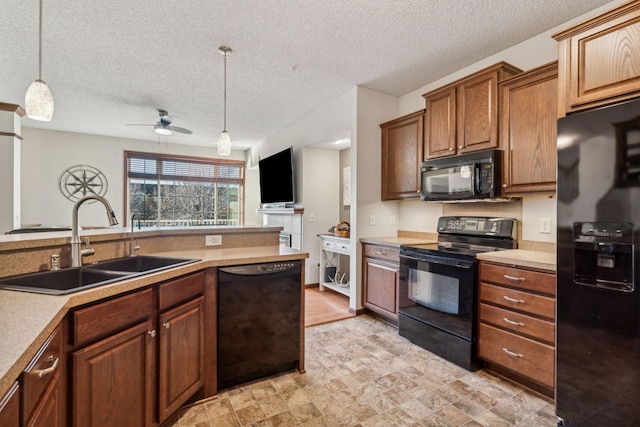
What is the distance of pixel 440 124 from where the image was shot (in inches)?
117

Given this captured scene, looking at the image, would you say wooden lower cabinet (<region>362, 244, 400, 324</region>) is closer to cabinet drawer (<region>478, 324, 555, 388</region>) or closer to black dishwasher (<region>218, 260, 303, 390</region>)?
cabinet drawer (<region>478, 324, 555, 388</region>)

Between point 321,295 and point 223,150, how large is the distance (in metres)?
2.61

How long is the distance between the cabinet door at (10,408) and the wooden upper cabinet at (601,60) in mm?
2541

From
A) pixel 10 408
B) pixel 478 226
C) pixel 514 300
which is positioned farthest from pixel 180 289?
pixel 478 226

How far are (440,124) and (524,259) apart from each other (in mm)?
1506

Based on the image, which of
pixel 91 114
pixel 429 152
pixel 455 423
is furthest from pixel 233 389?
pixel 91 114

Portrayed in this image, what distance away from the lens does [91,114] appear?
4.66 meters

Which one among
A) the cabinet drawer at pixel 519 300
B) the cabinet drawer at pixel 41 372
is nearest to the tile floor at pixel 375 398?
the cabinet drawer at pixel 519 300

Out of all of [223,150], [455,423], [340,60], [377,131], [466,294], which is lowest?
[455,423]

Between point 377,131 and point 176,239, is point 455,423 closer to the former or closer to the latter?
point 176,239

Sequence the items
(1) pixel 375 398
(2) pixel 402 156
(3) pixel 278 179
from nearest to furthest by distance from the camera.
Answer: (1) pixel 375 398
(2) pixel 402 156
(3) pixel 278 179

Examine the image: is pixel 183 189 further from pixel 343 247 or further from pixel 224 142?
pixel 224 142

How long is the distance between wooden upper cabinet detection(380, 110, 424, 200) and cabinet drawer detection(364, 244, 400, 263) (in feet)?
2.07

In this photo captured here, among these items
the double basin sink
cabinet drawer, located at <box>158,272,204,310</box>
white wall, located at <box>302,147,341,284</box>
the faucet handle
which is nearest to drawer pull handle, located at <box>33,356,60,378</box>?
the double basin sink
